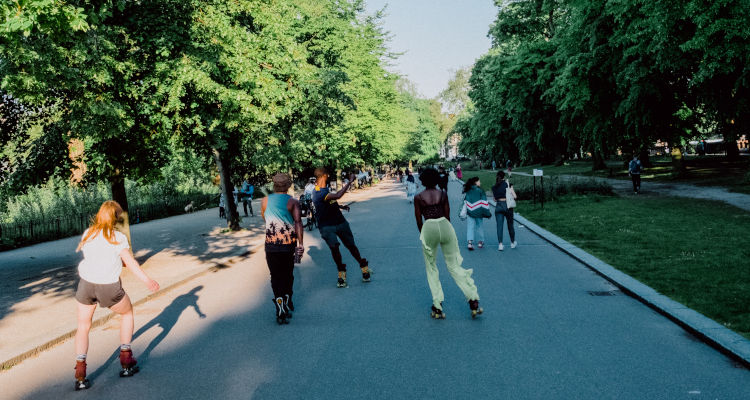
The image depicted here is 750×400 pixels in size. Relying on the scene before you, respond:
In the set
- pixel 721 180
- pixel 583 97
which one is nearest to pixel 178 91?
pixel 583 97

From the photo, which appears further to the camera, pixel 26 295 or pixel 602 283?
pixel 26 295

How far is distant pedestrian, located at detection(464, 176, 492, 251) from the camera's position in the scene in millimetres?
10969

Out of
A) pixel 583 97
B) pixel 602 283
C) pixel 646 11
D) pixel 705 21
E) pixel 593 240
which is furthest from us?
pixel 583 97

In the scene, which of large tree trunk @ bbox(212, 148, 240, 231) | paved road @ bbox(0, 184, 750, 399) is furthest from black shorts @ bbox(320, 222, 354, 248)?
large tree trunk @ bbox(212, 148, 240, 231)

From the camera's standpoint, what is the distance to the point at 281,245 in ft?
20.9

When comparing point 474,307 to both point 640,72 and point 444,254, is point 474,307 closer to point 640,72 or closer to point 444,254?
point 444,254

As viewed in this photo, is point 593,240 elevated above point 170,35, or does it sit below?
below

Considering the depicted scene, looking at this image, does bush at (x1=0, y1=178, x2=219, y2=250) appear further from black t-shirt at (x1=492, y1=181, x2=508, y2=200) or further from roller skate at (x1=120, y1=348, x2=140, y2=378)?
roller skate at (x1=120, y1=348, x2=140, y2=378)

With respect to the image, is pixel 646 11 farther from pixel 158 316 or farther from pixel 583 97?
pixel 158 316

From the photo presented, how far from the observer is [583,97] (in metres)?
22.6

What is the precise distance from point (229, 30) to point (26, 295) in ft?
20.7

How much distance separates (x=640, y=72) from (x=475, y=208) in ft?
38.9

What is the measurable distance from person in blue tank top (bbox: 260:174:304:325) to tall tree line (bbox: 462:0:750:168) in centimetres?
1305

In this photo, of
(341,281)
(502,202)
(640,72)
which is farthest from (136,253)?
(640,72)
